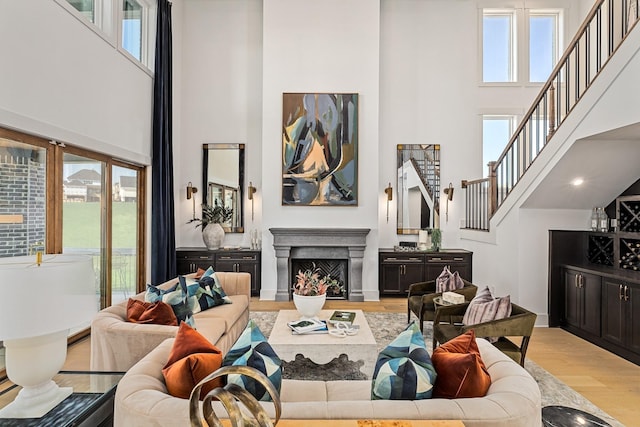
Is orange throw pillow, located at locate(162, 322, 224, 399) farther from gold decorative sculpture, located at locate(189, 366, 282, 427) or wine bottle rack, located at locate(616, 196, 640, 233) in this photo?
wine bottle rack, located at locate(616, 196, 640, 233)

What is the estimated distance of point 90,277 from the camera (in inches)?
68.2

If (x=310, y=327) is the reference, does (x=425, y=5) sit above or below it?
above

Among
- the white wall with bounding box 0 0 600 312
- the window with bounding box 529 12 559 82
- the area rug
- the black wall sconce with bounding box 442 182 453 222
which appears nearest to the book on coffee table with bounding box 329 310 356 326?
the area rug

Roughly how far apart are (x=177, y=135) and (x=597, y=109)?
6139 mm

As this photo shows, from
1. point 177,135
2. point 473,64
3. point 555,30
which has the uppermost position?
point 555,30

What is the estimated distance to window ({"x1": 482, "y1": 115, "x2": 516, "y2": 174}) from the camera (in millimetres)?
7076

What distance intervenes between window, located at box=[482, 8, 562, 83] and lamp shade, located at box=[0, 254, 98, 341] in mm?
7423

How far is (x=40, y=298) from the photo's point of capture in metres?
1.46

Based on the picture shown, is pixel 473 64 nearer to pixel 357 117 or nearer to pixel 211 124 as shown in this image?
pixel 357 117

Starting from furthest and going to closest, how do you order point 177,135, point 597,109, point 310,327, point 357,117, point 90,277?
point 177,135
point 357,117
point 597,109
point 310,327
point 90,277

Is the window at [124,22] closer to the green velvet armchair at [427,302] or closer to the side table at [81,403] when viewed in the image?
the side table at [81,403]

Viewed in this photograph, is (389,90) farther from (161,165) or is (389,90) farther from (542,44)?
(161,165)

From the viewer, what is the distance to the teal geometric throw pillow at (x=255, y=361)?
162 cm

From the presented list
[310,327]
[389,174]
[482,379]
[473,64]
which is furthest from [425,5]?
[482,379]
